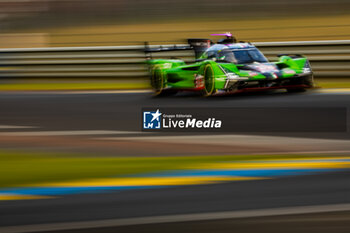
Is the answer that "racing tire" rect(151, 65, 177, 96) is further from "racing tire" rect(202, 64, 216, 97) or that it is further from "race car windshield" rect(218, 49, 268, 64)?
"race car windshield" rect(218, 49, 268, 64)

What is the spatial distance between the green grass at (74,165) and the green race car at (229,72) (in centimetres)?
409

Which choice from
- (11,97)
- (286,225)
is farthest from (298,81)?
(286,225)

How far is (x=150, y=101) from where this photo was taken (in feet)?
34.1

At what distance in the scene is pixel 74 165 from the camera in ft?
18.6

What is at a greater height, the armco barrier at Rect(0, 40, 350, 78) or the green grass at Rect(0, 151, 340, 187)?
the armco barrier at Rect(0, 40, 350, 78)

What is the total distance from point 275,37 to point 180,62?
4886 millimetres

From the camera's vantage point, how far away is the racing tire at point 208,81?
33.0 feet

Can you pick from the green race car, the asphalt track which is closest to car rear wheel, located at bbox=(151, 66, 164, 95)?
the green race car

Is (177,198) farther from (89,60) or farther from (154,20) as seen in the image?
(154,20)

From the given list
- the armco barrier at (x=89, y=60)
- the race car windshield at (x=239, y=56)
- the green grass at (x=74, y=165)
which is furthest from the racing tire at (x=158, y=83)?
the green grass at (x=74, y=165)

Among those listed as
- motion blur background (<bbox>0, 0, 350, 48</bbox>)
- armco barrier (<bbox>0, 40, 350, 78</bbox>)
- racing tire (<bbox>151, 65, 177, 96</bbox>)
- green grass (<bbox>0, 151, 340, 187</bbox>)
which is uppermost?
motion blur background (<bbox>0, 0, 350, 48</bbox>)

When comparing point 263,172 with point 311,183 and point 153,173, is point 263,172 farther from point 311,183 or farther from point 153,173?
point 153,173

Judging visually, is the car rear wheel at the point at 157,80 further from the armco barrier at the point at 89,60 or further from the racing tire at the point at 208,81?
the armco barrier at the point at 89,60

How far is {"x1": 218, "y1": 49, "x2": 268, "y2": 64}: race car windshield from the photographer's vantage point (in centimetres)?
1032
